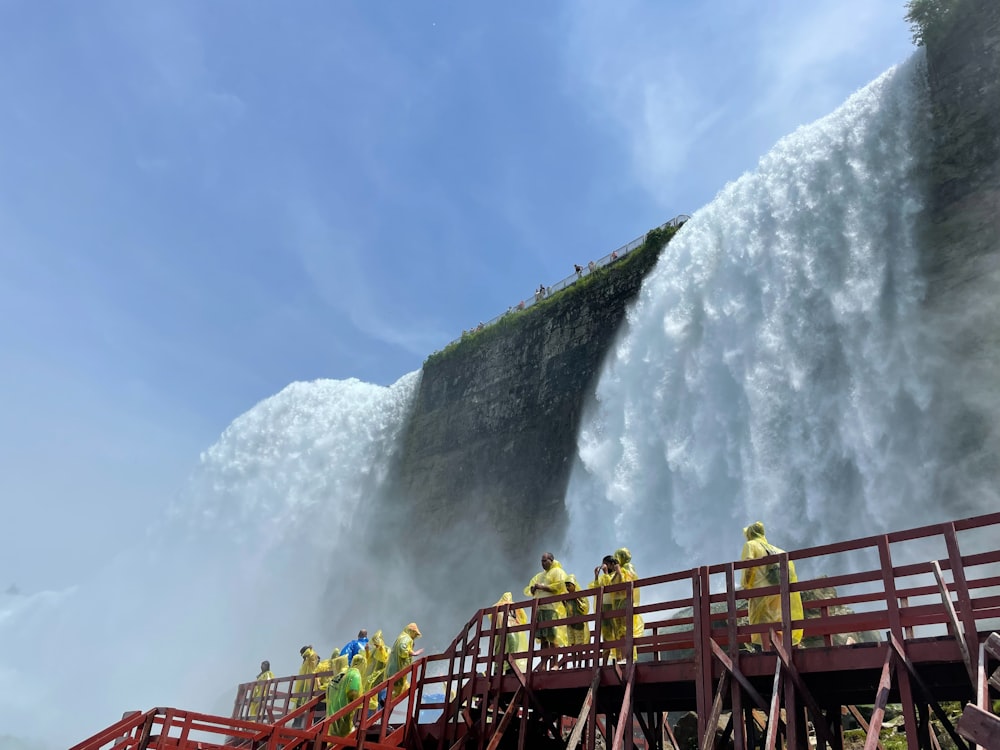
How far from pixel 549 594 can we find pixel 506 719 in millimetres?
1726

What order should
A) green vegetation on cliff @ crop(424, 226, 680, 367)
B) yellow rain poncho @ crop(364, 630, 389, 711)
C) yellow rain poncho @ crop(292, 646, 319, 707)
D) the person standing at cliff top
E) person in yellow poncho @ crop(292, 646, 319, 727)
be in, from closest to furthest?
the person standing at cliff top → yellow rain poncho @ crop(364, 630, 389, 711) → person in yellow poncho @ crop(292, 646, 319, 727) → yellow rain poncho @ crop(292, 646, 319, 707) → green vegetation on cliff @ crop(424, 226, 680, 367)

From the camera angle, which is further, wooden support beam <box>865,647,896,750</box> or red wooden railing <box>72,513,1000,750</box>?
red wooden railing <box>72,513,1000,750</box>

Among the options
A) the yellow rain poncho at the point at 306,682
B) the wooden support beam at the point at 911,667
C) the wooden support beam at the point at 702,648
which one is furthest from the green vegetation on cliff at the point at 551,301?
the wooden support beam at the point at 911,667

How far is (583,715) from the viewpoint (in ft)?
29.7

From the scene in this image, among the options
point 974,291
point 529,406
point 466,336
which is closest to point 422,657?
point 974,291

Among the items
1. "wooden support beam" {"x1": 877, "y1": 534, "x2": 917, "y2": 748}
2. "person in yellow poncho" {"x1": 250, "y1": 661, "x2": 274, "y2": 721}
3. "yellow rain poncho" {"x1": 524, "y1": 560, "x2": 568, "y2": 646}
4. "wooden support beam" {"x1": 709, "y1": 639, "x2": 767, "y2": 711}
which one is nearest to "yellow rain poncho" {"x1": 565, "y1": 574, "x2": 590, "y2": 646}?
"yellow rain poncho" {"x1": 524, "y1": 560, "x2": 568, "y2": 646}

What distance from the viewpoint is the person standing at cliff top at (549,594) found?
36.4ft

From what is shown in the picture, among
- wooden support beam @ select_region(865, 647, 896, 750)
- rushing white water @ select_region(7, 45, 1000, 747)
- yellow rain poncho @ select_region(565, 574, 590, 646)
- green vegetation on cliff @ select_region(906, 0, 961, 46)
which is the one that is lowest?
wooden support beam @ select_region(865, 647, 896, 750)

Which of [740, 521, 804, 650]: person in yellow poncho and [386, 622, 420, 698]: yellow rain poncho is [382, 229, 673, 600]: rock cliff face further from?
[740, 521, 804, 650]: person in yellow poncho

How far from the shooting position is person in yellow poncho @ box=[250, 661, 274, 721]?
59.0 feet

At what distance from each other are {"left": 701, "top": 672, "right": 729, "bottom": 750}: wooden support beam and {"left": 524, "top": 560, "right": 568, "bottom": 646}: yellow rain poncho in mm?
3111

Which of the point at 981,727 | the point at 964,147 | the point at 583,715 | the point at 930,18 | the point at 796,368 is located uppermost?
the point at 930,18

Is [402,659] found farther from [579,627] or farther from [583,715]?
[583,715]

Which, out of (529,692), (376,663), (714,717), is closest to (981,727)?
(714,717)
